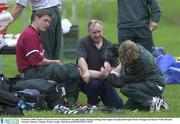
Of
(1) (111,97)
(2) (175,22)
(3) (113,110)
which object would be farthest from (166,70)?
(2) (175,22)

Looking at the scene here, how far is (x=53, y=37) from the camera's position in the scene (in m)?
11.4

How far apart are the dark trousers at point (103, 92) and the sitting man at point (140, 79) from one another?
1.41 ft

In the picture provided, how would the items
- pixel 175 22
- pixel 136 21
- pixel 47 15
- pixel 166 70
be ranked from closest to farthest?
pixel 47 15 → pixel 136 21 → pixel 166 70 → pixel 175 22

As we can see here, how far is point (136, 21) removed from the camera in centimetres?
1153

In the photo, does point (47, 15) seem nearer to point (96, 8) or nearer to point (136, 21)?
point (136, 21)

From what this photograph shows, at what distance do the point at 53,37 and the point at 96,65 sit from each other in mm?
922

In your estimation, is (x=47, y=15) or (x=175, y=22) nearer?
(x=47, y=15)

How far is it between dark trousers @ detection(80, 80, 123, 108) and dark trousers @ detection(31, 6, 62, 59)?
98cm

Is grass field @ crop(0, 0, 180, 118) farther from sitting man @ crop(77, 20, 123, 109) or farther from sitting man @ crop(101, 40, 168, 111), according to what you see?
sitting man @ crop(77, 20, 123, 109)

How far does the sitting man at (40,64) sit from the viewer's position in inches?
406

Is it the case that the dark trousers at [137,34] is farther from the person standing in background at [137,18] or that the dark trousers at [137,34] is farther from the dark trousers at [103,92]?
the dark trousers at [103,92]

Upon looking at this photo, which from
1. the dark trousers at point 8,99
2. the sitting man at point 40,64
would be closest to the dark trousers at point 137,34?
the sitting man at point 40,64

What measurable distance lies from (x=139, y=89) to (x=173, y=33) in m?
17.2

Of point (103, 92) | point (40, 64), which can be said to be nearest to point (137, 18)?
point (103, 92)
